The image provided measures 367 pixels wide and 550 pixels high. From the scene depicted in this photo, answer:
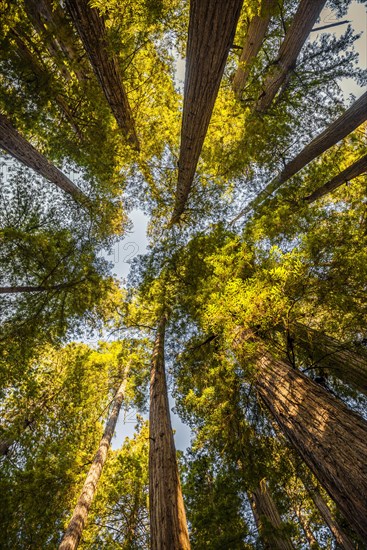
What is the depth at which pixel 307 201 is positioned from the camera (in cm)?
624

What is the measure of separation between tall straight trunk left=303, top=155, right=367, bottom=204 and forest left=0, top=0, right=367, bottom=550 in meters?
0.06

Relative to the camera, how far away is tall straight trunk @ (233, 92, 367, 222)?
5.50 meters

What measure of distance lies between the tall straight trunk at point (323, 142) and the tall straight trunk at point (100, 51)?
13.6 ft

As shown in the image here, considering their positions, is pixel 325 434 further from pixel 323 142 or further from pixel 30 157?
pixel 30 157

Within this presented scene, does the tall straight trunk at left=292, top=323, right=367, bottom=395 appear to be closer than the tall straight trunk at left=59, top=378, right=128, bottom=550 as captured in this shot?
Yes

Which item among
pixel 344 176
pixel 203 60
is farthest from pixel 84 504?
pixel 344 176

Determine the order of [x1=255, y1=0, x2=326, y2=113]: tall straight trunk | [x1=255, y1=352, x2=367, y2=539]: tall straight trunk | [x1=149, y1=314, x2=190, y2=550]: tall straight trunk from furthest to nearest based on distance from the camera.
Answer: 1. [x1=255, y1=0, x2=326, y2=113]: tall straight trunk
2. [x1=149, y1=314, x2=190, y2=550]: tall straight trunk
3. [x1=255, y1=352, x2=367, y2=539]: tall straight trunk

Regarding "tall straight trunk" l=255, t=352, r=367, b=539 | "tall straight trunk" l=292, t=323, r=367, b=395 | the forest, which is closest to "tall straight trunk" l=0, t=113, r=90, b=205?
the forest

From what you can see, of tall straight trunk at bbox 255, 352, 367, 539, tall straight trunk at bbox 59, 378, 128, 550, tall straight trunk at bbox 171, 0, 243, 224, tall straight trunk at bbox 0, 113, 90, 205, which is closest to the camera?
tall straight trunk at bbox 255, 352, 367, 539

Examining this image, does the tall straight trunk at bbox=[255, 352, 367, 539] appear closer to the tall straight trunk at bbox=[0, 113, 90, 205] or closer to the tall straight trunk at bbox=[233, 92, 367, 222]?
the tall straight trunk at bbox=[233, 92, 367, 222]

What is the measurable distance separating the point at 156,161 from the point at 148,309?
453cm

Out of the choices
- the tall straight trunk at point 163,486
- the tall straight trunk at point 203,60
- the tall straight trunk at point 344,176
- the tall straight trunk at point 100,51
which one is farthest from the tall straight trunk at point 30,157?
the tall straight trunk at point 344,176

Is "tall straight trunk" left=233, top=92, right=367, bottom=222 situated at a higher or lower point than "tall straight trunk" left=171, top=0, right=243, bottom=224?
higher

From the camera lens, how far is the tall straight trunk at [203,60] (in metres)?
3.11
